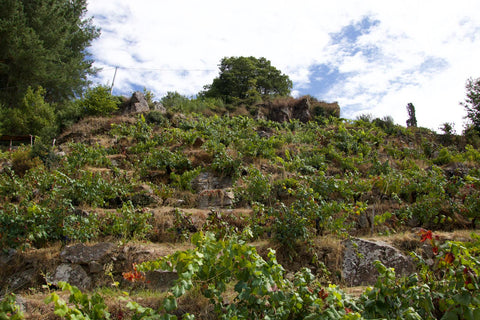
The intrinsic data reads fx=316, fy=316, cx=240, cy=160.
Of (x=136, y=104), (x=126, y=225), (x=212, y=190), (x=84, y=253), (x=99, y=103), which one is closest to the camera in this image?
(x=84, y=253)

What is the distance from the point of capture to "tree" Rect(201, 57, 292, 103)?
63.4 ft

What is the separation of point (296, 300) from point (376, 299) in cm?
64

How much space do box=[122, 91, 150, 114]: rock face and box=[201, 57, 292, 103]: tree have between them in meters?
5.59

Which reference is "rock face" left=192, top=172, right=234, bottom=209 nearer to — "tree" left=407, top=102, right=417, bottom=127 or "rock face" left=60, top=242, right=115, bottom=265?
"rock face" left=60, top=242, right=115, bottom=265

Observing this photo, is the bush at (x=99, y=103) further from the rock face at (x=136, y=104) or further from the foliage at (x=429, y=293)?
the foliage at (x=429, y=293)

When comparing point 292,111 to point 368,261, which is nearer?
point 368,261

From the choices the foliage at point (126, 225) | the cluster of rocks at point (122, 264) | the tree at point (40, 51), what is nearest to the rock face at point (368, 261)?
the cluster of rocks at point (122, 264)

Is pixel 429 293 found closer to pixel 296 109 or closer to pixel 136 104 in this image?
pixel 136 104

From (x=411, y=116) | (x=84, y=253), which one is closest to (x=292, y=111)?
(x=411, y=116)

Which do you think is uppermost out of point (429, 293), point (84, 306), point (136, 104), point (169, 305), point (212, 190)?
point (136, 104)

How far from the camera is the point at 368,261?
411 cm

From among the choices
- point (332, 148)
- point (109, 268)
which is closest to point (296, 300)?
point (109, 268)

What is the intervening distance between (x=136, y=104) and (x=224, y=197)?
761 cm

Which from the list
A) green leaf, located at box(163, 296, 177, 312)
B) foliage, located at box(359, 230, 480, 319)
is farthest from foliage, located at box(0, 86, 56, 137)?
foliage, located at box(359, 230, 480, 319)
